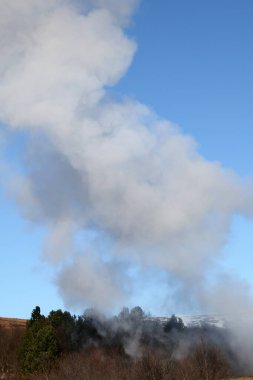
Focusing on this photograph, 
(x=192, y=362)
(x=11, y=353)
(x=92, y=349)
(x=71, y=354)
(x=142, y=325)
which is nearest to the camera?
(x=192, y=362)

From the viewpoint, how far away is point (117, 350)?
240 ft

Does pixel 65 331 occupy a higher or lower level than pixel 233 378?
higher

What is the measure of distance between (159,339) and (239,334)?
11.1 metres

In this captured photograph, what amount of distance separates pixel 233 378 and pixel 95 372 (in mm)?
16209

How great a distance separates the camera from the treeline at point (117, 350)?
2263 inches

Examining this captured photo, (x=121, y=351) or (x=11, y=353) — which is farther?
(x=11, y=353)

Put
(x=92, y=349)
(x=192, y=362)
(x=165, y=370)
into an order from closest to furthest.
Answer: (x=165, y=370)
(x=192, y=362)
(x=92, y=349)

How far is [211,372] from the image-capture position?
2344 inches

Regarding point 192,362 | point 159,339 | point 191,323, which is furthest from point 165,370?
point 191,323

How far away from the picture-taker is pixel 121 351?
73438mm

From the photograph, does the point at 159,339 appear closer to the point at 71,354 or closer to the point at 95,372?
the point at 71,354

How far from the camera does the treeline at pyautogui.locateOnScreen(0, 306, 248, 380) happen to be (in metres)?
57.5

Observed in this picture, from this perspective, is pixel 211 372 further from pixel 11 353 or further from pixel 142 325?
pixel 11 353

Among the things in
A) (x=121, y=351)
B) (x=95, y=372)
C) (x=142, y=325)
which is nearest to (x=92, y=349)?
(x=121, y=351)
